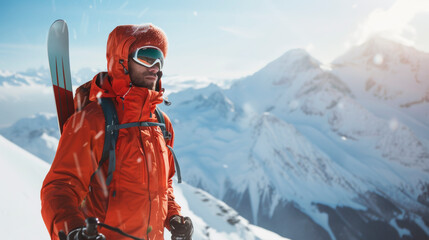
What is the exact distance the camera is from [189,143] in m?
170

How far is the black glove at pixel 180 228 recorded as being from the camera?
2713 mm

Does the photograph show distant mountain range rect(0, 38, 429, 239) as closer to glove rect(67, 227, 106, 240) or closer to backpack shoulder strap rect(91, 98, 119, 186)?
backpack shoulder strap rect(91, 98, 119, 186)

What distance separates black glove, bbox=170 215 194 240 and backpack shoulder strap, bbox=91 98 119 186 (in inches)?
41.6

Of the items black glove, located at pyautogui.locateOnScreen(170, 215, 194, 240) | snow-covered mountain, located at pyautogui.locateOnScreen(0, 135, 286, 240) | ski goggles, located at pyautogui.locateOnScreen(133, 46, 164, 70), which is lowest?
snow-covered mountain, located at pyautogui.locateOnScreen(0, 135, 286, 240)

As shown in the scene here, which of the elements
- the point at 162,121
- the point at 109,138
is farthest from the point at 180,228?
the point at 109,138

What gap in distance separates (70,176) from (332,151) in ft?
510

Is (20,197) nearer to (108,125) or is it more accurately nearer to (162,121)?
(162,121)

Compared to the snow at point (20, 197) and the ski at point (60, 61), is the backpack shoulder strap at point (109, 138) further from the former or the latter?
the snow at point (20, 197)

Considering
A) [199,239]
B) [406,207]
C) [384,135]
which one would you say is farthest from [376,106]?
[199,239]

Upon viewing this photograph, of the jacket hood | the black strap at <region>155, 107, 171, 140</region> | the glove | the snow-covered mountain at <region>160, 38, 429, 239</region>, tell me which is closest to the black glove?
the black strap at <region>155, 107, 171, 140</region>

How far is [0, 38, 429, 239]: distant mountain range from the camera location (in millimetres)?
117562

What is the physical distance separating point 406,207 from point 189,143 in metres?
130

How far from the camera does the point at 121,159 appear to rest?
217 cm

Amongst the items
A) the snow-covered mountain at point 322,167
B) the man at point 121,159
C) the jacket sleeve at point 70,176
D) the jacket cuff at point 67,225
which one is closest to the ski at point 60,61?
the man at point 121,159
